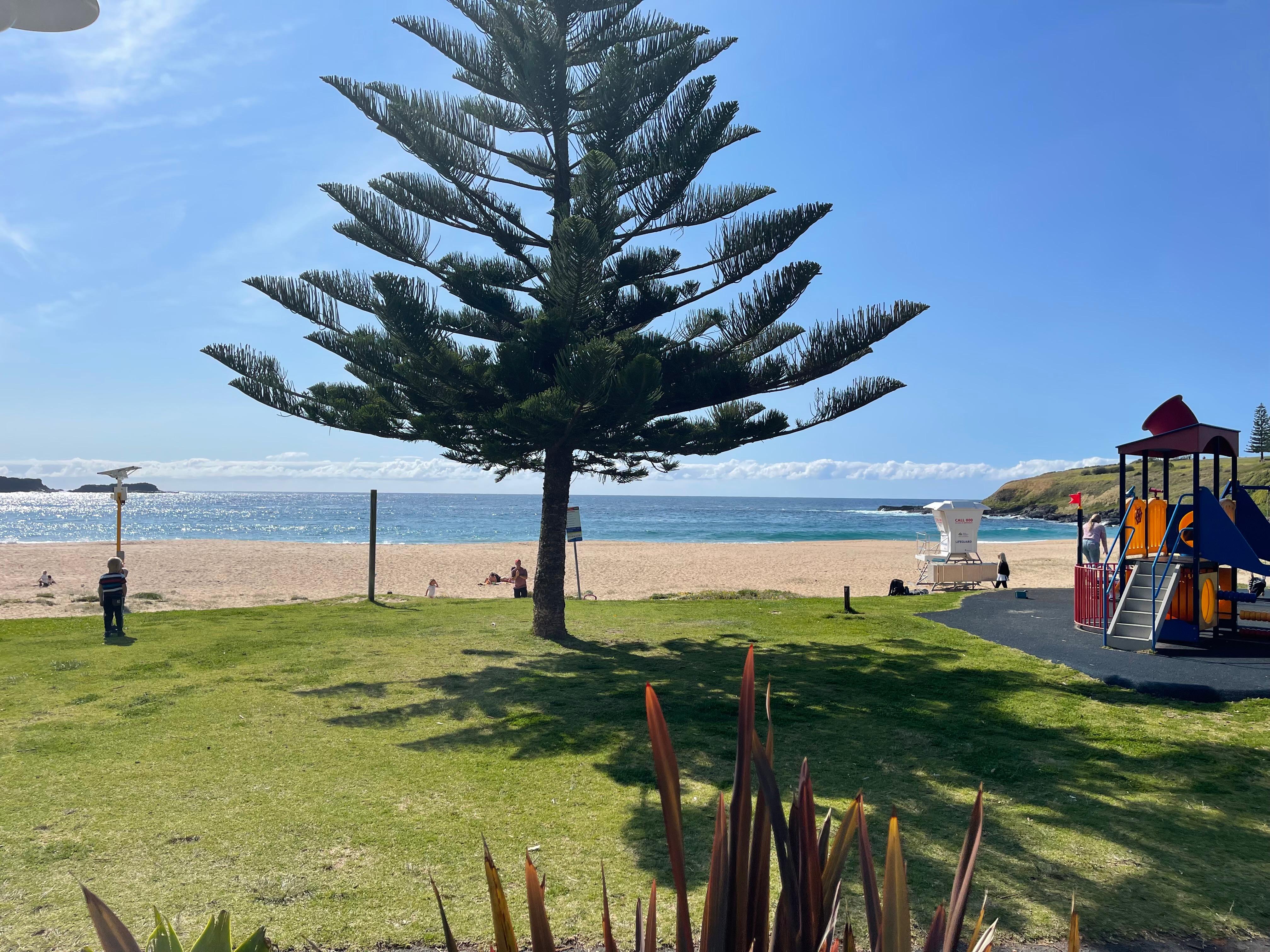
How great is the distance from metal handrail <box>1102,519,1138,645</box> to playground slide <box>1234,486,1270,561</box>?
52.6 inches

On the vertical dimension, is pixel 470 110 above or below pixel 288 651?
above

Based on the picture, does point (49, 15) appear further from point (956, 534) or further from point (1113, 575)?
point (956, 534)

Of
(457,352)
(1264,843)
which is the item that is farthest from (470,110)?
(1264,843)

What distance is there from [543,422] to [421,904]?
15.8 feet

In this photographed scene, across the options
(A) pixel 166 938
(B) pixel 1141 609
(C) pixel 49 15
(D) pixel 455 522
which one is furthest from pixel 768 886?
(D) pixel 455 522

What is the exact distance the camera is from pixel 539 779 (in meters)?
4.18

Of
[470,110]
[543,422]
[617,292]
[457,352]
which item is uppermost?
[470,110]

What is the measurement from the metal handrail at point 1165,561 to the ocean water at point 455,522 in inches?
1324

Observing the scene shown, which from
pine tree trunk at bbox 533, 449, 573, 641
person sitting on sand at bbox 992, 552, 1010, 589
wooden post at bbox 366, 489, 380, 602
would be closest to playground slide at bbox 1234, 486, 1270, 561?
person sitting on sand at bbox 992, 552, 1010, 589

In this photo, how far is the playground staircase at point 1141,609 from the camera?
8.04 meters

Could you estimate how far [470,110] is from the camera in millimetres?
8289

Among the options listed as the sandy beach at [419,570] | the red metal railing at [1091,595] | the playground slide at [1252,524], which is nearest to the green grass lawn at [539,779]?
the red metal railing at [1091,595]

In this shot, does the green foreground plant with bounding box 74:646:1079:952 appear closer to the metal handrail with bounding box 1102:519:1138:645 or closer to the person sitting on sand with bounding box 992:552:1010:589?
the metal handrail with bounding box 1102:519:1138:645

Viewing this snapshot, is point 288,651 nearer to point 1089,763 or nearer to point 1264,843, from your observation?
point 1089,763
